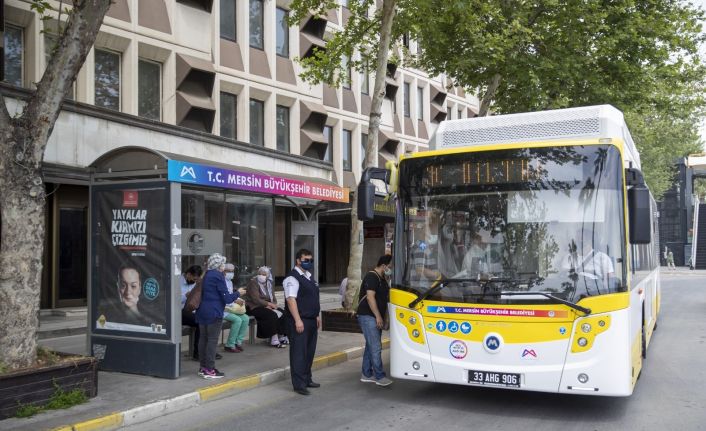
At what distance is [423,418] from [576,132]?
376cm

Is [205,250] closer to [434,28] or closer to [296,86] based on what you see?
[434,28]

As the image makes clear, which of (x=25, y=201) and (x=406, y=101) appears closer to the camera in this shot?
(x=25, y=201)

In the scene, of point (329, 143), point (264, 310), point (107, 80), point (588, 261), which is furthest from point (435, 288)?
point (329, 143)

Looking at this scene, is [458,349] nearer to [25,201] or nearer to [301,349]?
[301,349]

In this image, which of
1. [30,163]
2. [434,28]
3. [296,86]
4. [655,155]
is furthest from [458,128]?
[655,155]

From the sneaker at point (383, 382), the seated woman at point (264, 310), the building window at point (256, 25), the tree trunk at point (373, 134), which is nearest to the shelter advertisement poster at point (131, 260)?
the sneaker at point (383, 382)

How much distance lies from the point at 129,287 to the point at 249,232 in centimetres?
452

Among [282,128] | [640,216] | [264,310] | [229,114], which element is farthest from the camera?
[282,128]

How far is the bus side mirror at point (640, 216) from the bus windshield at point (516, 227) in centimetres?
16

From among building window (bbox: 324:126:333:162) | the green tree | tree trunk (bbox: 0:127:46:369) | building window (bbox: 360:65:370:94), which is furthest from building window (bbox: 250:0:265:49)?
tree trunk (bbox: 0:127:46:369)

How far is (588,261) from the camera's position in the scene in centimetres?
713

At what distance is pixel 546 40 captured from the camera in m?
18.7

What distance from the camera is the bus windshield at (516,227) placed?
716 cm

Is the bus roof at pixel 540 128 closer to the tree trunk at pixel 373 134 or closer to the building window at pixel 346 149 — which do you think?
the tree trunk at pixel 373 134
